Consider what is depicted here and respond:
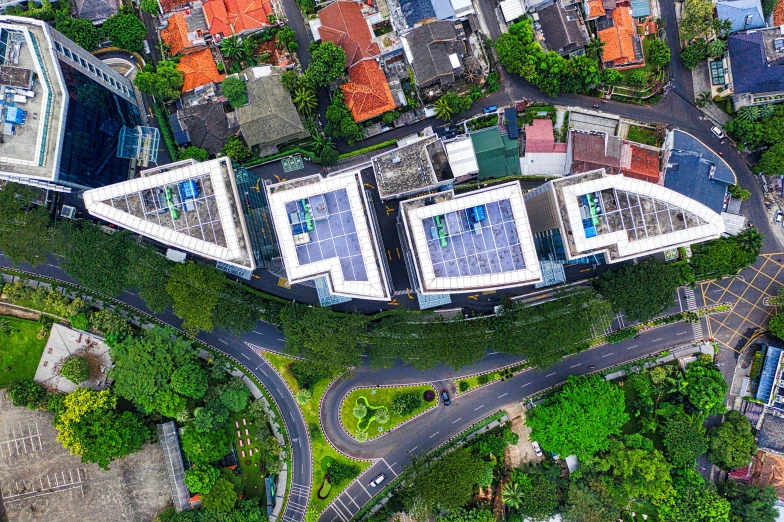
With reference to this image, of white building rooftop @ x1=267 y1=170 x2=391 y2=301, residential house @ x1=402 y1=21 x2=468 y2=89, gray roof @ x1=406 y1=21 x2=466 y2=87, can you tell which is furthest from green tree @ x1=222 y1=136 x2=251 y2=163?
gray roof @ x1=406 y1=21 x2=466 y2=87

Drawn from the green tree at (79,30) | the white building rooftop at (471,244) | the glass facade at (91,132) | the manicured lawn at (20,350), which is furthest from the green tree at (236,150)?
the manicured lawn at (20,350)

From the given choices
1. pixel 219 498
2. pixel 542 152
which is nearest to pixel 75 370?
pixel 219 498

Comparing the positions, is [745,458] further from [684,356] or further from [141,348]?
[141,348]

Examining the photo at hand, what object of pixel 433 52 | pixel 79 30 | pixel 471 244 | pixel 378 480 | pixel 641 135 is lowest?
pixel 378 480

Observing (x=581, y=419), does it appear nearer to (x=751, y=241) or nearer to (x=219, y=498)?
(x=751, y=241)

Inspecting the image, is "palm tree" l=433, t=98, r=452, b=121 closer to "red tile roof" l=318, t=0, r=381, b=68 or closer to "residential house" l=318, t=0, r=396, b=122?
"residential house" l=318, t=0, r=396, b=122
